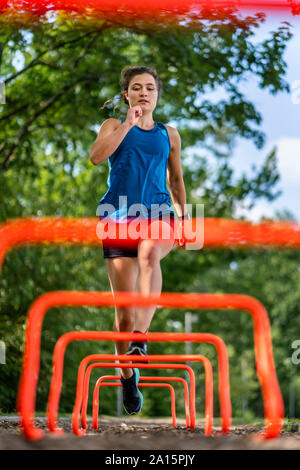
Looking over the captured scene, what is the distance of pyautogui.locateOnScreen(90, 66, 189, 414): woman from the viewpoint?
3416mm

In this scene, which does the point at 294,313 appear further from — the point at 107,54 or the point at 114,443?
the point at 114,443

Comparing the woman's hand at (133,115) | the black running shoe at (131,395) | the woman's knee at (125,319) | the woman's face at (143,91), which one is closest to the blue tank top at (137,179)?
the woman's face at (143,91)

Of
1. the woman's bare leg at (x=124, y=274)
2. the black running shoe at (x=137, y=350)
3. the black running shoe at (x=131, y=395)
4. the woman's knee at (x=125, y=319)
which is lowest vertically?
the black running shoe at (x=131, y=395)

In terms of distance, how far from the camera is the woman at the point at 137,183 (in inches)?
134

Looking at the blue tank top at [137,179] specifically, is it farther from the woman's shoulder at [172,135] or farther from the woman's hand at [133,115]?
the woman's hand at [133,115]

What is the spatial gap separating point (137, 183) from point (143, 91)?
0.53 m

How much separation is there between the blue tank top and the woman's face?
145 mm

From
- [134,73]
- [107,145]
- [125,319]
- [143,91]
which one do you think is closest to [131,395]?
[125,319]

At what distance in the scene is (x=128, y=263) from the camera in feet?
12.0

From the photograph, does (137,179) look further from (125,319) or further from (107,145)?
(125,319)

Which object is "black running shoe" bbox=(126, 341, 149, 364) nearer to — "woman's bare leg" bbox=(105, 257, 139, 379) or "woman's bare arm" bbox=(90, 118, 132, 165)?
"woman's bare leg" bbox=(105, 257, 139, 379)

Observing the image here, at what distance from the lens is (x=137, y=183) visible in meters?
3.54

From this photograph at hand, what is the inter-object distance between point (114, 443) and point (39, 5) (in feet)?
19.0
